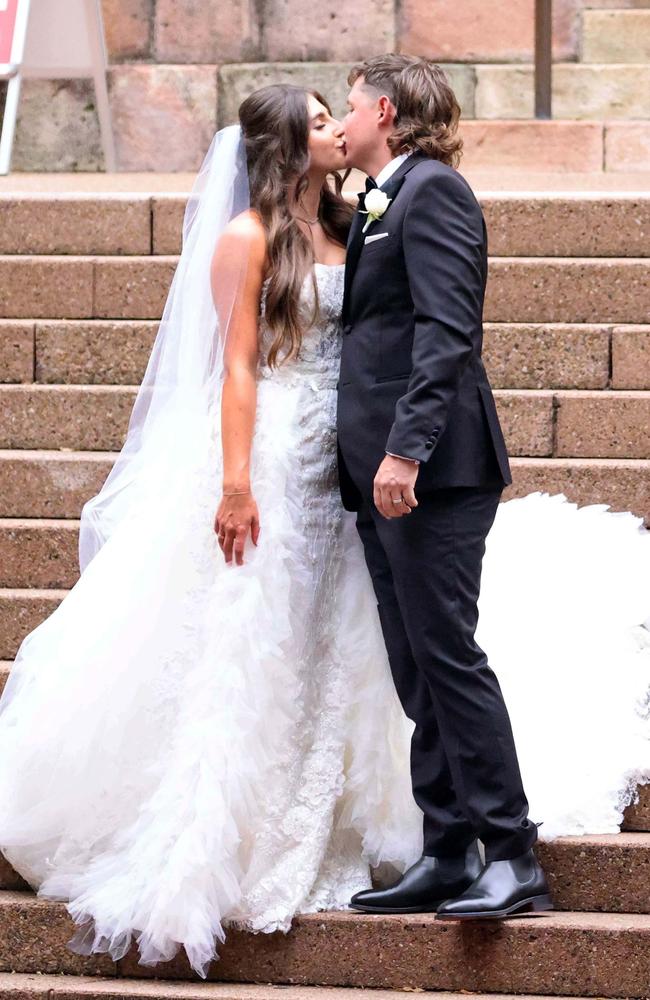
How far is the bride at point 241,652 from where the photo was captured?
11.8 feet

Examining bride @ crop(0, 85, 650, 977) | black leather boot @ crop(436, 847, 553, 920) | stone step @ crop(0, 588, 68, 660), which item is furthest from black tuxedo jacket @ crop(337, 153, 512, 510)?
stone step @ crop(0, 588, 68, 660)

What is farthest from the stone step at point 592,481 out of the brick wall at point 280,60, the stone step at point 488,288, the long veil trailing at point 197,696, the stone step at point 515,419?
the brick wall at point 280,60

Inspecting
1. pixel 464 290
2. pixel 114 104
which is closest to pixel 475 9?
pixel 114 104

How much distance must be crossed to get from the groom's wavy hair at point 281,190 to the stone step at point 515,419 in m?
1.76

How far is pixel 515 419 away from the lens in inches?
209

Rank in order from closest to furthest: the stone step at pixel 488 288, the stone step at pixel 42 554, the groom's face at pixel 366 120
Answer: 1. the groom's face at pixel 366 120
2. the stone step at pixel 42 554
3. the stone step at pixel 488 288

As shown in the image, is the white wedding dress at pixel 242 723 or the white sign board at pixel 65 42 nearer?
the white wedding dress at pixel 242 723

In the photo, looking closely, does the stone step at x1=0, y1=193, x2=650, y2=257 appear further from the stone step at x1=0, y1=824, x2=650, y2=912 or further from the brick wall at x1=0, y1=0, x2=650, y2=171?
the brick wall at x1=0, y1=0, x2=650, y2=171

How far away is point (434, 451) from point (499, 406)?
1.97m

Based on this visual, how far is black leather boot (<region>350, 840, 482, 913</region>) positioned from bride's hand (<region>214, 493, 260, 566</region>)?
89 cm

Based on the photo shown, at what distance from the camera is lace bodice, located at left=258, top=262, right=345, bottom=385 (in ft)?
12.3

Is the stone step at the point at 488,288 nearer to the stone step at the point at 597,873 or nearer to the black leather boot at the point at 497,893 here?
the stone step at the point at 597,873

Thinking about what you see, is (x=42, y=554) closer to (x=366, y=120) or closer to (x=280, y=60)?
(x=366, y=120)

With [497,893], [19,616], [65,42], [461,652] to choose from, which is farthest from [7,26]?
[497,893]
